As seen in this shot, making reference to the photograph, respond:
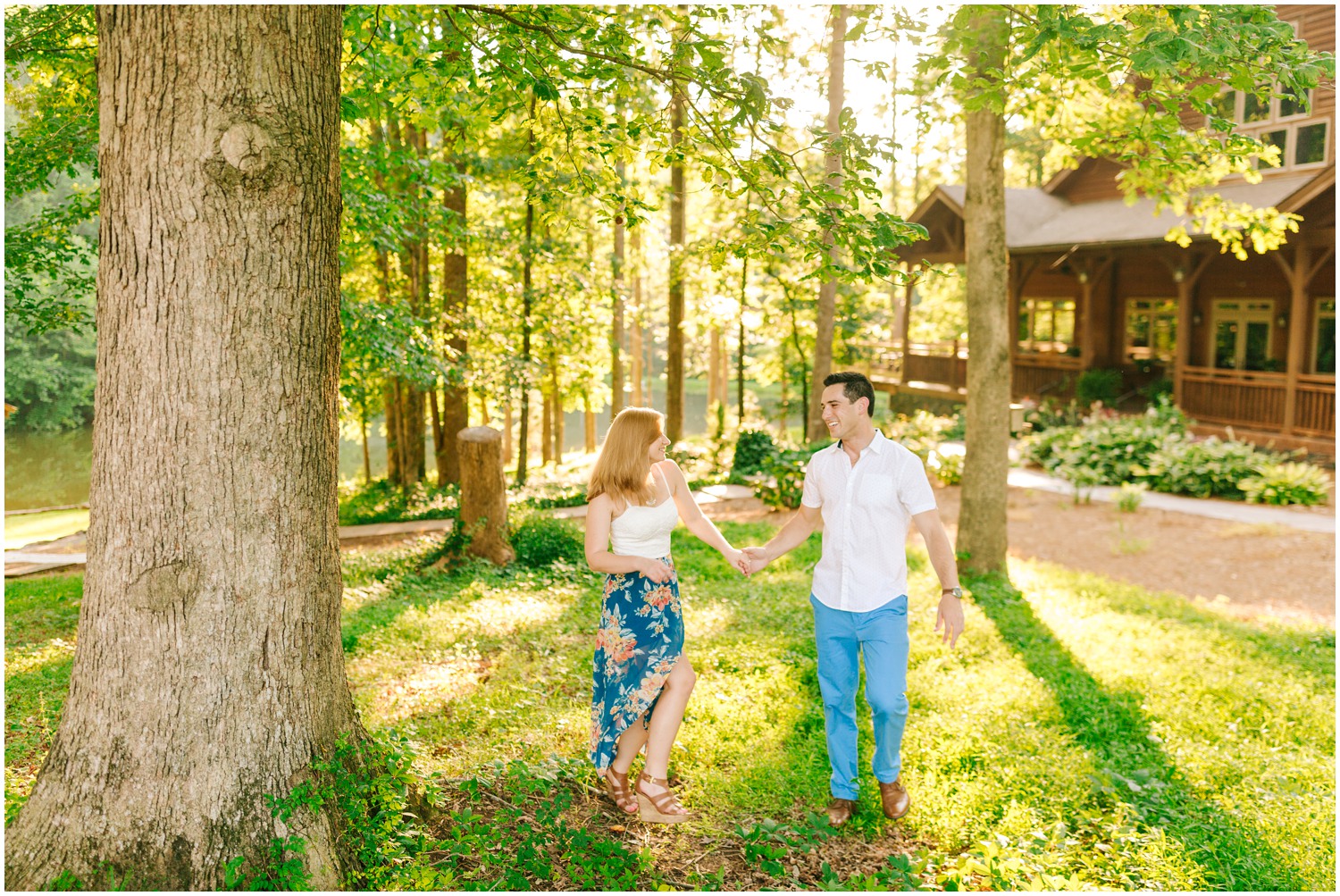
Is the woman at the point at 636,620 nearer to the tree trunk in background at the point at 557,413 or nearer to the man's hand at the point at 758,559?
the man's hand at the point at 758,559

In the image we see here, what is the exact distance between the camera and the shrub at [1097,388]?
21.2 meters

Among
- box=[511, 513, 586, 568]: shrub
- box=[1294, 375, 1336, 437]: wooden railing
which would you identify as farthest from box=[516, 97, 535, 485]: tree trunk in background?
box=[1294, 375, 1336, 437]: wooden railing

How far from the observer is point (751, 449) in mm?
16438

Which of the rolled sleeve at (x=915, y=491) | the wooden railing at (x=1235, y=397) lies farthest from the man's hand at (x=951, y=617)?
the wooden railing at (x=1235, y=397)

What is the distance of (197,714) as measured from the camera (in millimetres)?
3174

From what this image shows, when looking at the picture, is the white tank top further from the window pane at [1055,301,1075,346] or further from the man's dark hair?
the window pane at [1055,301,1075,346]

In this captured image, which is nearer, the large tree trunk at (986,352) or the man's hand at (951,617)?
the man's hand at (951,617)

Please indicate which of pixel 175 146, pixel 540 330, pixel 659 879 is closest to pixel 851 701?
pixel 659 879

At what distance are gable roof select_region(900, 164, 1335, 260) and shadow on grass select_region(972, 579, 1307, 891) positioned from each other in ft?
38.3

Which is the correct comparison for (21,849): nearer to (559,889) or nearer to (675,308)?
(559,889)

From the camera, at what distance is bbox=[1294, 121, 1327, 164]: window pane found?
1917 cm

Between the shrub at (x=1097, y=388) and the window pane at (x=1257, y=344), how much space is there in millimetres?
2802

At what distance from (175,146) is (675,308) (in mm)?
16507

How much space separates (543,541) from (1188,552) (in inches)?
314
